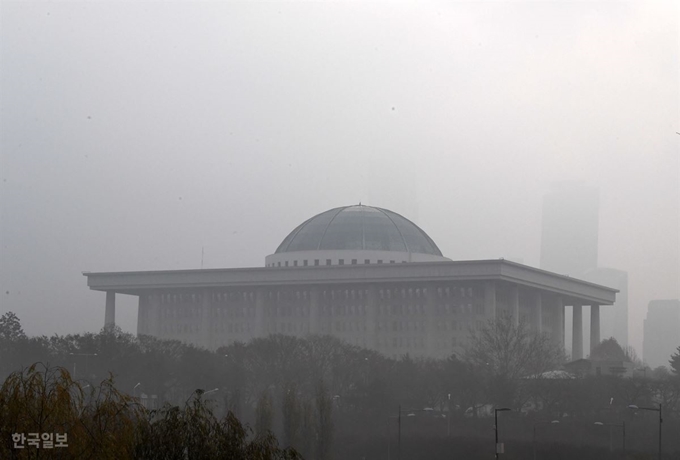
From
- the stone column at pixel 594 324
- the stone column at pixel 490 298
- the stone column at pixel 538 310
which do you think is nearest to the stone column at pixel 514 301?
the stone column at pixel 490 298

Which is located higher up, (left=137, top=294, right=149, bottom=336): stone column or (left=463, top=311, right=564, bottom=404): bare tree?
(left=137, top=294, right=149, bottom=336): stone column

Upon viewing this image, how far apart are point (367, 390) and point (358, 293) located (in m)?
46.9

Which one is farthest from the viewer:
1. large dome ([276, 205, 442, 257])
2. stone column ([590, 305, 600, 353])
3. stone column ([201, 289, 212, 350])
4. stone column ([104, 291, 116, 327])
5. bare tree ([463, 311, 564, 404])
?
stone column ([590, 305, 600, 353])

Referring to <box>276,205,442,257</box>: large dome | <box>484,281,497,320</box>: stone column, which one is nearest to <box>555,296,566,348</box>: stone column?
<box>276,205,442,257</box>: large dome

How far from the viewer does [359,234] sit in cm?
12662

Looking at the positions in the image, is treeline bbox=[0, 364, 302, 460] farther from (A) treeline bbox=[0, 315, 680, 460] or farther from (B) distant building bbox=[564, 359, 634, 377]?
(B) distant building bbox=[564, 359, 634, 377]

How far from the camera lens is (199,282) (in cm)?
12456

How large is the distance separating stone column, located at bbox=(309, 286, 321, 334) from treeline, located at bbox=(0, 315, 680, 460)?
94.0ft

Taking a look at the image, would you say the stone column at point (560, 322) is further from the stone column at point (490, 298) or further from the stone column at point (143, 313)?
the stone column at point (143, 313)

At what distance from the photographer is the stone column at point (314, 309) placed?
119688 mm

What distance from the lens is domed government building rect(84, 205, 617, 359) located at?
4535 inches

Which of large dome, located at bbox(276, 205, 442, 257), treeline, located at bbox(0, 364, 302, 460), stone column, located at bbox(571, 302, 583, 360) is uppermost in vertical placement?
large dome, located at bbox(276, 205, 442, 257)

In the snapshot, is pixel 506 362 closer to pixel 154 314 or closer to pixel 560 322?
pixel 560 322

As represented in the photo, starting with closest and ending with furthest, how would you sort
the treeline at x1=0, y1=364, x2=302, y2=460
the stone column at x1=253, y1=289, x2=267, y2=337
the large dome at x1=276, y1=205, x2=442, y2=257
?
1. the treeline at x1=0, y1=364, x2=302, y2=460
2. the stone column at x1=253, y1=289, x2=267, y2=337
3. the large dome at x1=276, y1=205, x2=442, y2=257
